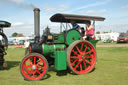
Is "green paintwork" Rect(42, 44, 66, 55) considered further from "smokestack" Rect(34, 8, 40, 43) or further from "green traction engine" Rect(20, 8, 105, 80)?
"smokestack" Rect(34, 8, 40, 43)

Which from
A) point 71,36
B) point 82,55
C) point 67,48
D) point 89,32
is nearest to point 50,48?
point 67,48

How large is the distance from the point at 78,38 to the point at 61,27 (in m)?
1.15

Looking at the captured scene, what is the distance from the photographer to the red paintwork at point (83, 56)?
489cm

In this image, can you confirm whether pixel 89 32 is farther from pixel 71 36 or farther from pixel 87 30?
pixel 71 36

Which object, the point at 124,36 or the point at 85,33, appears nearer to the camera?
the point at 85,33

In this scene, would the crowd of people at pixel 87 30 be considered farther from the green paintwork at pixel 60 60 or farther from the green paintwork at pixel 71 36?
the green paintwork at pixel 60 60

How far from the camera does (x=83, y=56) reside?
4945 millimetres

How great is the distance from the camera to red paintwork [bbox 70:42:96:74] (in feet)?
16.0

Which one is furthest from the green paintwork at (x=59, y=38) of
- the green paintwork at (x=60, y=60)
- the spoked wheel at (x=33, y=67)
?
the spoked wheel at (x=33, y=67)

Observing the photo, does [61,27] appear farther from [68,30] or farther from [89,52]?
[89,52]

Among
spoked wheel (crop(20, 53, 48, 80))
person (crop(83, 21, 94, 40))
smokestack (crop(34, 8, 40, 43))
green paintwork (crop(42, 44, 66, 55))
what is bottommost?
spoked wheel (crop(20, 53, 48, 80))

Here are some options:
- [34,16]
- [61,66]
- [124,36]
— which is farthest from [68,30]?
[124,36]

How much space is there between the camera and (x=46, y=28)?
4891 mm

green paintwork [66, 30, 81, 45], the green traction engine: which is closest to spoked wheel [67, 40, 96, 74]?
the green traction engine
